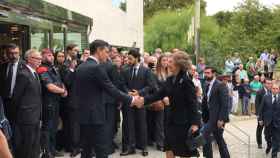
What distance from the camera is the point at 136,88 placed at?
9844 mm

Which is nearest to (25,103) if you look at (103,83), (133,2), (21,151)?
(21,151)

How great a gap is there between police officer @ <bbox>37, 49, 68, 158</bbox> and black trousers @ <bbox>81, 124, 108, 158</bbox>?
1.41 m

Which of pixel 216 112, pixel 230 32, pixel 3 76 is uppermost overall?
pixel 230 32

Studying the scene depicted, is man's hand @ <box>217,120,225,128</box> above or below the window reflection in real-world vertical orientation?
below

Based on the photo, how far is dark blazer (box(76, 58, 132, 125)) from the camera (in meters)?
6.89

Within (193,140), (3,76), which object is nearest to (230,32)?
(193,140)

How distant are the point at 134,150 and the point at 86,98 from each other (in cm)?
333

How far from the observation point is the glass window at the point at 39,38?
8.74 meters

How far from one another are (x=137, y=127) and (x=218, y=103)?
1.82m

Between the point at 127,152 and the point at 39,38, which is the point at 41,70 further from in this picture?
the point at 127,152

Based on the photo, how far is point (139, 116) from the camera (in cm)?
995

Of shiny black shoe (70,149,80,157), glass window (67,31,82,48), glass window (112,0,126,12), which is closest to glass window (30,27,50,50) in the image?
glass window (67,31,82,48)

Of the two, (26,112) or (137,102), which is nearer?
(26,112)

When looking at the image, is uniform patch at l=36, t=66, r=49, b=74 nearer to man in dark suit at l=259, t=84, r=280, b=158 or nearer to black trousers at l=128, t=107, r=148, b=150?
black trousers at l=128, t=107, r=148, b=150
